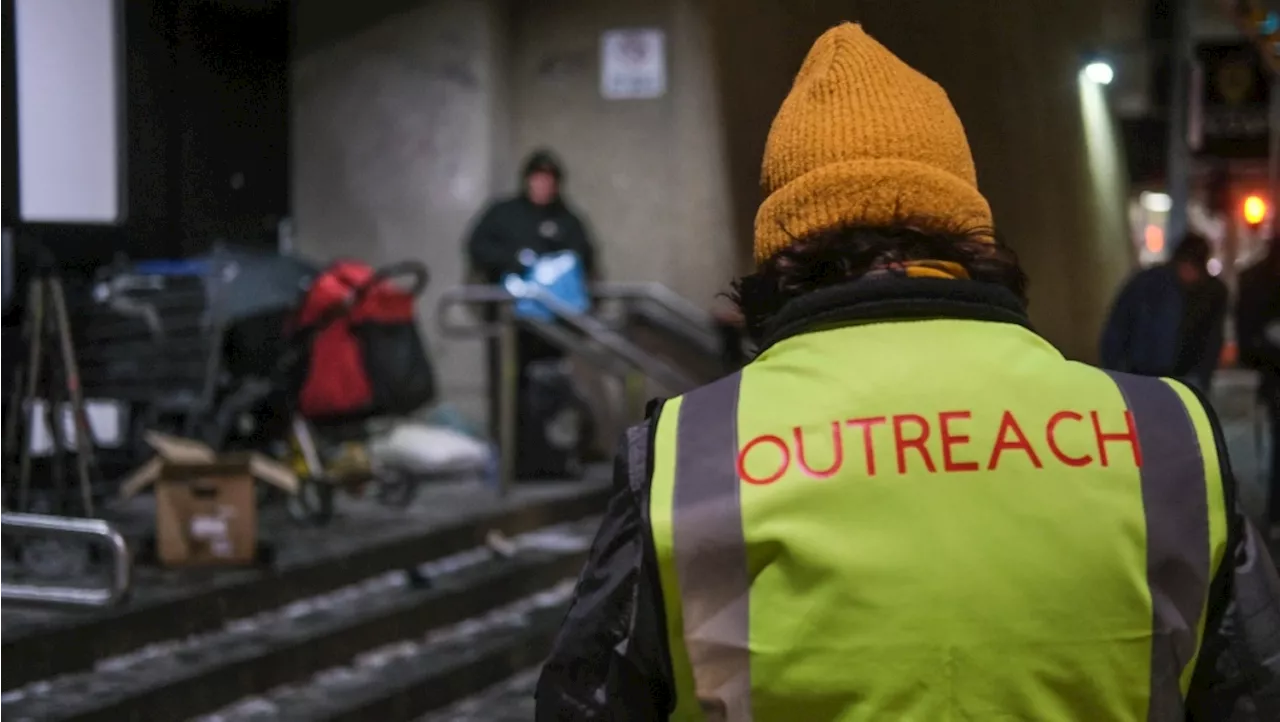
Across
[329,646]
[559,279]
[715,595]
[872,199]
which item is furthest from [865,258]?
[559,279]

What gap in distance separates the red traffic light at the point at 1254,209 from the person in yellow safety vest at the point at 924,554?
64.1 feet

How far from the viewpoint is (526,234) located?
9039 millimetres

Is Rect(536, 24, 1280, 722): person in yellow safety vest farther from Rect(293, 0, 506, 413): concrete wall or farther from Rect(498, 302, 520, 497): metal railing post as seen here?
Rect(293, 0, 506, 413): concrete wall

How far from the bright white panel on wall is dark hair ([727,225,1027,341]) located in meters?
5.30

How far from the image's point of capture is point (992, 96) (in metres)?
3.88

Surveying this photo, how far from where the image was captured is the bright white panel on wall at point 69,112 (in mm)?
6402

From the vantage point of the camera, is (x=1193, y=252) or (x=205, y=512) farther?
(x=1193, y=252)

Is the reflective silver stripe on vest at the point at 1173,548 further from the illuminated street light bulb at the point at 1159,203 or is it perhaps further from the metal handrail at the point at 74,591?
the illuminated street light bulb at the point at 1159,203

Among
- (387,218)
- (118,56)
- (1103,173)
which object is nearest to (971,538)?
(1103,173)

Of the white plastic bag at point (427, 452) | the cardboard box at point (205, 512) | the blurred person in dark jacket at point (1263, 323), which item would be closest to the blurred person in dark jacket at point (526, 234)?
the white plastic bag at point (427, 452)

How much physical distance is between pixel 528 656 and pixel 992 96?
307 centimetres

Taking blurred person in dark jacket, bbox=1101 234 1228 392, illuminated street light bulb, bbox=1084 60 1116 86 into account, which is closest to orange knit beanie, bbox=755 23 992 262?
illuminated street light bulb, bbox=1084 60 1116 86

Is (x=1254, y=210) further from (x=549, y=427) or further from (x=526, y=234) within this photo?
(x=549, y=427)

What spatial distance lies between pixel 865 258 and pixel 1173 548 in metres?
0.36
